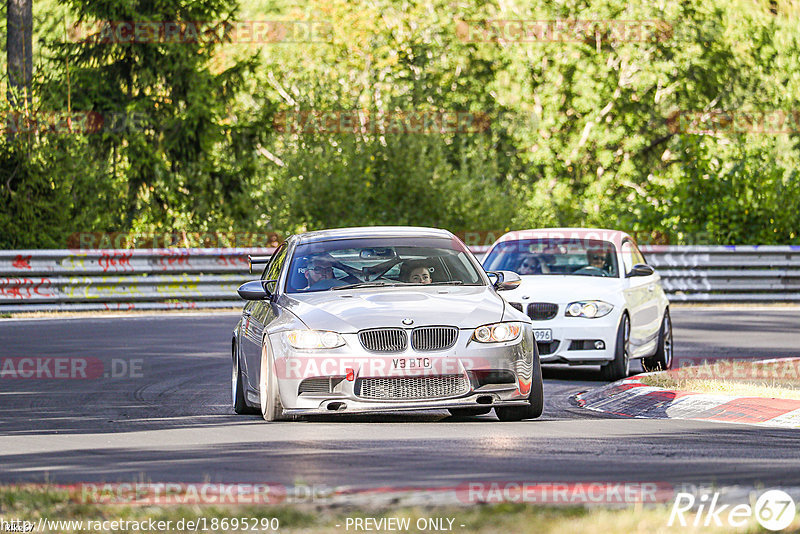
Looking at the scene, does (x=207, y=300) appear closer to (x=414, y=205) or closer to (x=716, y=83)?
(x=414, y=205)

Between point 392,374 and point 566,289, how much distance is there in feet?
17.4

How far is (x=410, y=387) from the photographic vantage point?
1105cm

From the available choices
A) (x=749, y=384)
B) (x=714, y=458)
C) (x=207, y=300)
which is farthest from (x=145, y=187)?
(x=714, y=458)

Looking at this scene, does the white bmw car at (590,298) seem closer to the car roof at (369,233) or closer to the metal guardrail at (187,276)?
the car roof at (369,233)

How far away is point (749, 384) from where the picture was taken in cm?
1393

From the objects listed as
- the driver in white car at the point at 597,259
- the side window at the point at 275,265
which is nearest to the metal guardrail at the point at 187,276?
the driver in white car at the point at 597,259

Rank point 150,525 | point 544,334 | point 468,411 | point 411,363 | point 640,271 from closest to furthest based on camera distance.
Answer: point 150,525, point 411,363, point 468,411, point 544,334, point 640,271

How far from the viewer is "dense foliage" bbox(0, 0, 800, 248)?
3356 cm

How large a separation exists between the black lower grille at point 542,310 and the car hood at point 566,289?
0.14 feet

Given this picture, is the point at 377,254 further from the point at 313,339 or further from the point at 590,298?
the point at 590,298

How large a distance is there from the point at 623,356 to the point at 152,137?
1048 inches

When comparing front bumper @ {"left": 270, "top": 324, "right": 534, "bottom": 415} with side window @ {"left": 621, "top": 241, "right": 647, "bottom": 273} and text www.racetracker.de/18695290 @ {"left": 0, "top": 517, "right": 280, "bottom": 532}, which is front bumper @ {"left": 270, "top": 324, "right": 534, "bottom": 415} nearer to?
text www.racetracker.de/18695290 @ {"left": 0, "top": 517, "right": 280, "bottom": 532}

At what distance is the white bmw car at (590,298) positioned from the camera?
51.5 ft

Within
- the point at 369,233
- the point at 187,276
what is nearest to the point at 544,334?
the point at 369,233
